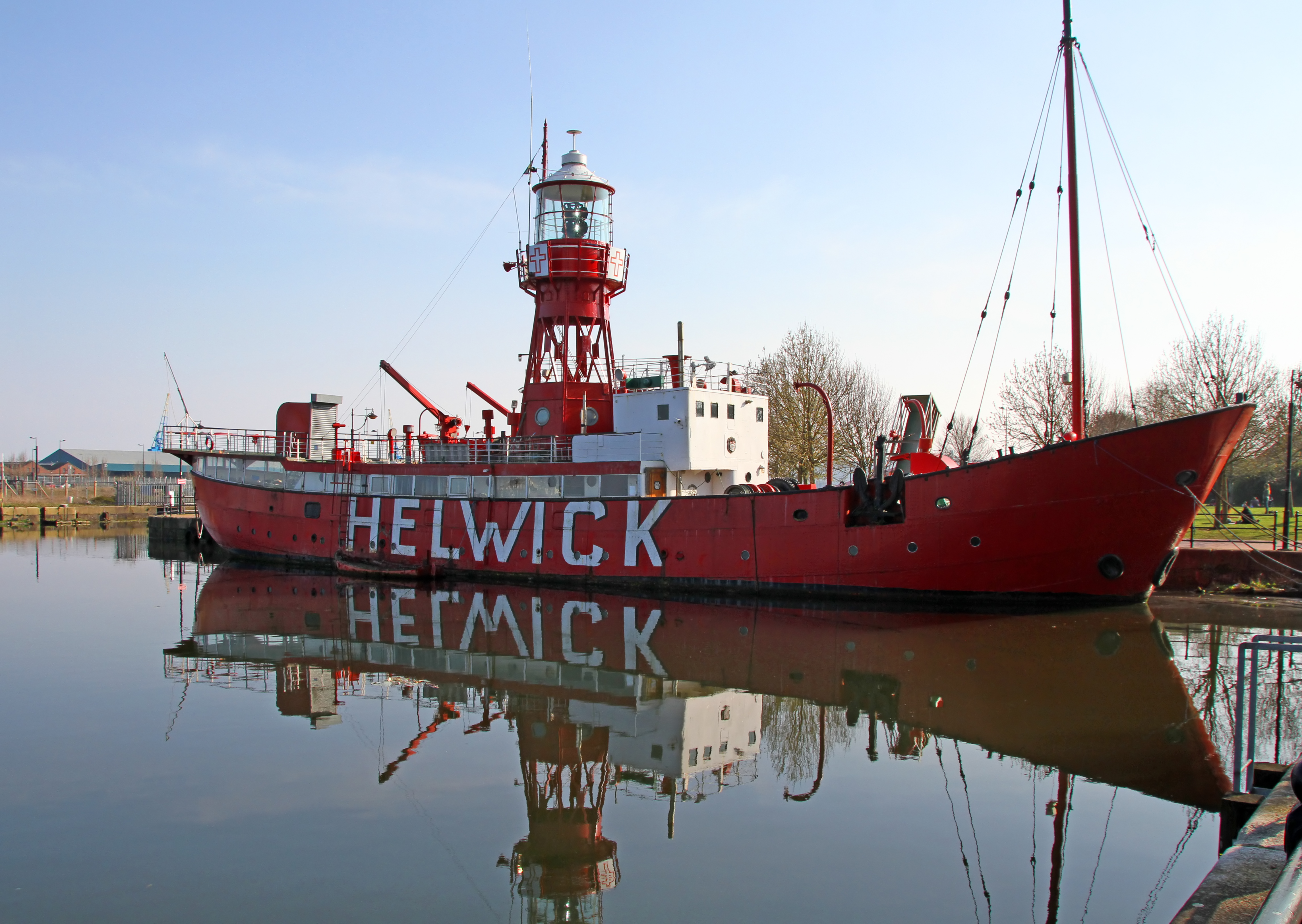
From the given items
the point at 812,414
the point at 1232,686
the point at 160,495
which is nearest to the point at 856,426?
the point at 812,414

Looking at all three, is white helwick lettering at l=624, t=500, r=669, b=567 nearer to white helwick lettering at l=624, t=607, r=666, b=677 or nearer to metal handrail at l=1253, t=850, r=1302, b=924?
white helwick lettering at l=624, t=607, r=666, b=677

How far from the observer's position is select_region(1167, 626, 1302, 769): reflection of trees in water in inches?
404

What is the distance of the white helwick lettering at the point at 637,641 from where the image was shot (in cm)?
1541

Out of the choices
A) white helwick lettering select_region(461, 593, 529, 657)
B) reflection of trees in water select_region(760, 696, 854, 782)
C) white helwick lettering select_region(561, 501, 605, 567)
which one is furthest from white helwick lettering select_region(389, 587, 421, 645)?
reflection of trees in water select_region(760, 696, 854, 782)

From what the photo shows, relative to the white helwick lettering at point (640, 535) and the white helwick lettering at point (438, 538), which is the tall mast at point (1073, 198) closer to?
the white helwick lettering at point (640, 535)

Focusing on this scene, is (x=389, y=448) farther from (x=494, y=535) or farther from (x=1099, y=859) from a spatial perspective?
(x=1099, y=859)

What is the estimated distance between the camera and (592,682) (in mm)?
14375

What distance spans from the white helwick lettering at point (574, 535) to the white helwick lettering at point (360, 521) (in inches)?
278

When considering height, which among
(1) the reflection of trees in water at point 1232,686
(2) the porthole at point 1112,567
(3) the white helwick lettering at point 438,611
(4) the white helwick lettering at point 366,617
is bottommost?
(4) the white helwick lettering at point 366,617

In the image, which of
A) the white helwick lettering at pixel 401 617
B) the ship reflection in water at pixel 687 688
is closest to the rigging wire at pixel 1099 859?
the ship reflection in water at pixel 687 688

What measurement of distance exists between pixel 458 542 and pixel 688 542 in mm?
7669

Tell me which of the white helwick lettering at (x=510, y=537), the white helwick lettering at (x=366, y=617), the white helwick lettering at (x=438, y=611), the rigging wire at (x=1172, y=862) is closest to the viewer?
the rigging wire at (x=1172, y=862)

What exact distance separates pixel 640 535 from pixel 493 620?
4.99 m

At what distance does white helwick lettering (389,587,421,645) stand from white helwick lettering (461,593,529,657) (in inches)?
41.2
